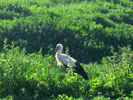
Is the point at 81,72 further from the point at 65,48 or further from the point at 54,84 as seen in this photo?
the point at 65,48

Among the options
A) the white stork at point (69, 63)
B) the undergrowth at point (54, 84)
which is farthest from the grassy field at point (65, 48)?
the white stork at point (69, 63)

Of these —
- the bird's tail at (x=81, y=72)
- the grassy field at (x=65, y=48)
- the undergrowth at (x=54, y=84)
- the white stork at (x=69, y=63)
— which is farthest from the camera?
the white stork at (x=69, y=63)

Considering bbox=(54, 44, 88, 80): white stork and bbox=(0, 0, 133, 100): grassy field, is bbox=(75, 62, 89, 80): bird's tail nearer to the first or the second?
bbox=(54, 44, 88, 80): white stork

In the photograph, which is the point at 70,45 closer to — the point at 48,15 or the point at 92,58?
the point at 92,58

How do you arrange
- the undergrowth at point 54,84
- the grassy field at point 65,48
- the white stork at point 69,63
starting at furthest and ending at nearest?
the white stork at point 69,63 → the grassy field at point 65,48 → the undergrowth at point 54,84

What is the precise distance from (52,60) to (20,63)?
206 centimetres

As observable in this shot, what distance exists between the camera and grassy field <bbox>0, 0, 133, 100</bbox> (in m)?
5.88

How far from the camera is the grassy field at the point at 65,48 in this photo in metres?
5.88

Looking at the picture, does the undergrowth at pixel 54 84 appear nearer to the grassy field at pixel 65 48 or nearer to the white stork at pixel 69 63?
the grassy field at pixel 65 48

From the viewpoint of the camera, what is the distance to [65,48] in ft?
35.7

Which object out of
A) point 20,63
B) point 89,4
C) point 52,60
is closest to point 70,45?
point 52,60

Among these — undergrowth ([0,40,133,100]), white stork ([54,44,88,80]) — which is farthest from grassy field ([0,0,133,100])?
white stork ([54,44,88,80])

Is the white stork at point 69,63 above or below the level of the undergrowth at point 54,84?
below

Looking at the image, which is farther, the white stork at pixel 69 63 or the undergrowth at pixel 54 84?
the white stork at pixel 69 63
